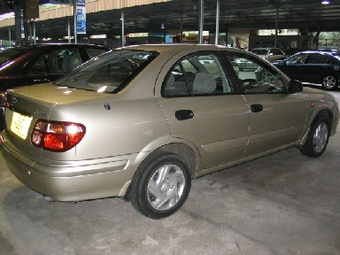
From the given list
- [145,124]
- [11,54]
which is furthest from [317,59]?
[145,124]

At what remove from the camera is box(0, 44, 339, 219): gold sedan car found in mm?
2941

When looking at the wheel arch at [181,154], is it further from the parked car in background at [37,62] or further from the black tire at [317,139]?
the parked car in background at [37,62]

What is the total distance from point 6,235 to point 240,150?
2408 millimetres

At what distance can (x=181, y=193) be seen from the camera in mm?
3627

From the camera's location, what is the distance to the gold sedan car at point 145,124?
2941 mm

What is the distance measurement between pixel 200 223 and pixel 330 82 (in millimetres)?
12886

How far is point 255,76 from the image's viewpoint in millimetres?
4617

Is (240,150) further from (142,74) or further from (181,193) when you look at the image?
(142,74)

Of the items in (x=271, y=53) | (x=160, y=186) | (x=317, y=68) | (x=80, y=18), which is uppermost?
(x=80, y=18)

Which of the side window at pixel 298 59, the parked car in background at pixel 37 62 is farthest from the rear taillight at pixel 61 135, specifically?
the side window at pixel 298 59

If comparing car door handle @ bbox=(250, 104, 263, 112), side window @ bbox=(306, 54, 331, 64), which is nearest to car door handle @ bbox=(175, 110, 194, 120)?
car door handle @ bbox=(250, 104, 263, 112)

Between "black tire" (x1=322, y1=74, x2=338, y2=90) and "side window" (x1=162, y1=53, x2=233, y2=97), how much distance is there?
11.8 metres

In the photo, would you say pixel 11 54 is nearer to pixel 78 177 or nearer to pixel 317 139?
pixel 78 177

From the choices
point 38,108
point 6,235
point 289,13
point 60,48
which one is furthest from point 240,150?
point 289,13
